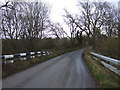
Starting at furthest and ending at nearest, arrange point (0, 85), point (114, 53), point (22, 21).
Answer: point (22, 21) < point (114, 53) < point (0, 85)

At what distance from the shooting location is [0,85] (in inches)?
279

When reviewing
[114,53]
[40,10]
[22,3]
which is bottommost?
[114,53]

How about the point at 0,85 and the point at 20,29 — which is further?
the point at 20,29

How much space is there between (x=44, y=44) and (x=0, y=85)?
32194 mm

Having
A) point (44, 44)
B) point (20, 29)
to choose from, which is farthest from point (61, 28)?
point (20, 29)

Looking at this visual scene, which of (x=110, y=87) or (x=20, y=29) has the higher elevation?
(x=20, y=29)

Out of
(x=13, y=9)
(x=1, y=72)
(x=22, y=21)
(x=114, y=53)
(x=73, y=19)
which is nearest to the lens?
(x=1, y=72)

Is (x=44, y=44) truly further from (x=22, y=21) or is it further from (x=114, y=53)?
(x=114, y=53)

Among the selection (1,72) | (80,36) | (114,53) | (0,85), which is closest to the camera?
(0,85)

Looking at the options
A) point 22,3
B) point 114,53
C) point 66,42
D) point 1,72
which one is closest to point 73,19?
point 66,42

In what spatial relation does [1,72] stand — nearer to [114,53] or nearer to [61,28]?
[114,53]

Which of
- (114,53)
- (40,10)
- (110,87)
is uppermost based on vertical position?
(40,10)

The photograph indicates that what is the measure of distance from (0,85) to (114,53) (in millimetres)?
8836

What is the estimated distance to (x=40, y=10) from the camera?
43156 millimetres
